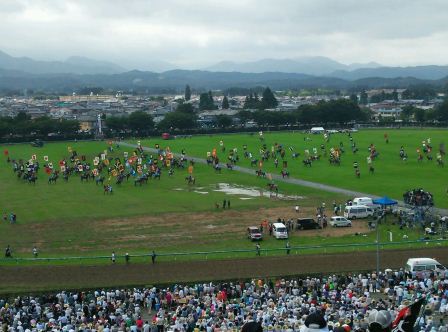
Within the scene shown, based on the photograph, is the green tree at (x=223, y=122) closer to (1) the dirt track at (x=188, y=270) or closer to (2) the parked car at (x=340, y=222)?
(2) the parked car at (x=340, y=222)

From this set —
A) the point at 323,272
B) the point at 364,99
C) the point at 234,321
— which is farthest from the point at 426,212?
the point at 364,99

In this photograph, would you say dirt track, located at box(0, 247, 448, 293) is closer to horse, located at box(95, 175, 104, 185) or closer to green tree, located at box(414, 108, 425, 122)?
horse, located at box(95, 175, 104, 185)

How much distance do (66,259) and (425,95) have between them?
181959 millimetres

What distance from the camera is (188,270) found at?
26266 mm

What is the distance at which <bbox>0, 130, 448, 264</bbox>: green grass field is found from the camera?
3156cm

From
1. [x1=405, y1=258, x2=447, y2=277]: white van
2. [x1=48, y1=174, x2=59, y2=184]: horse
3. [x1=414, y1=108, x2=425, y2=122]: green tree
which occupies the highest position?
[x1=414, y1=108, x2=425, y2=122]: green tree

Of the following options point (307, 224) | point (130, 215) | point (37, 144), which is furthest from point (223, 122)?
point (307, 224)

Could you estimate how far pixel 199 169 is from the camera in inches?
2247

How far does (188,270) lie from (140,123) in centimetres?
6904

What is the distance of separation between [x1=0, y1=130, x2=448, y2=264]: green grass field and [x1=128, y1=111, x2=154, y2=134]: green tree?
93.6ft

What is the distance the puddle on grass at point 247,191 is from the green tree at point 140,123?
47.3 meters

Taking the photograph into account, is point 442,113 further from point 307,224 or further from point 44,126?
point 307,224

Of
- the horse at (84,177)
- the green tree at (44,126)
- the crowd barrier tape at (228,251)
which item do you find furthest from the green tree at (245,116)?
the crowd barrier tape at (228,251)

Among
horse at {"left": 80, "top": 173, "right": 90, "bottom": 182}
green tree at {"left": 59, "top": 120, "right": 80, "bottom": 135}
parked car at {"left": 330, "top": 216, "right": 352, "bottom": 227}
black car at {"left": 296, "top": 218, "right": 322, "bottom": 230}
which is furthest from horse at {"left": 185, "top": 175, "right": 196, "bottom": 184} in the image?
green tree at {"left": 59, "top": 120, "right": 80, "bottom": 135}
